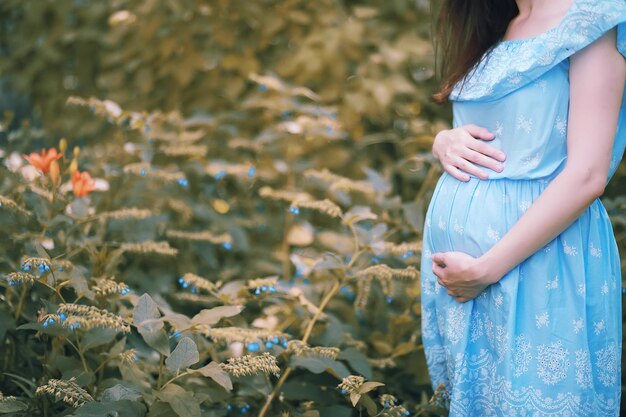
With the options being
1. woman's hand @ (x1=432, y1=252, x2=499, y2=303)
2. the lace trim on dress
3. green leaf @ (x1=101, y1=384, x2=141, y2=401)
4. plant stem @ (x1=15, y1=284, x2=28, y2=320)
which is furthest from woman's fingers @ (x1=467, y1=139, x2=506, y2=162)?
plant stem @ (x1=15, y1=284, x2=28, y2=320)

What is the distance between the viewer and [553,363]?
1.43m

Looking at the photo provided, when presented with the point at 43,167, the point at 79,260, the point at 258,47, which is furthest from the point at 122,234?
the point at 258,47

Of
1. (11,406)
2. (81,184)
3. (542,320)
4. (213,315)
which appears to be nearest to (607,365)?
(542,320)

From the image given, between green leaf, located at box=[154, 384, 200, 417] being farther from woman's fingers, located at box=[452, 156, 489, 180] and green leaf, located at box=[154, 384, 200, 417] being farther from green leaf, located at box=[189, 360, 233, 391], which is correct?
woman's fingers, located at box=[452, 156, 489, 180]

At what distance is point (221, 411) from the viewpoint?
1745 mm

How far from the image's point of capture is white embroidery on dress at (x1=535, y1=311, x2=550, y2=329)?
4.76 feet

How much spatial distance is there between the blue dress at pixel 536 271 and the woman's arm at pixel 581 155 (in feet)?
0.12

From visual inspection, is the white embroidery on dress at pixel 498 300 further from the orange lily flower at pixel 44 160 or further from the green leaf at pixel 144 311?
the orange lily flower at pixel 44 160

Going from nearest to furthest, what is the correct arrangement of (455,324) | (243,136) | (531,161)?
(531,161) < (455,324) < (243,136)

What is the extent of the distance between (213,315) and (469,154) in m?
0.72

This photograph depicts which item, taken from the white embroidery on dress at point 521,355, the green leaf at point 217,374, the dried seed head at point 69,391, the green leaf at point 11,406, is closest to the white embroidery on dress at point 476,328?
the white embroidery on dress at point 521,355

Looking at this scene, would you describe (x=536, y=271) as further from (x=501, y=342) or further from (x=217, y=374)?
(x=217, y=374)

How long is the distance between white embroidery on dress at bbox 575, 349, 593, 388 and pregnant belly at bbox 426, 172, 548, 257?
0.29 metres

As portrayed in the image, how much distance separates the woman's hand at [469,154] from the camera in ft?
5.08
